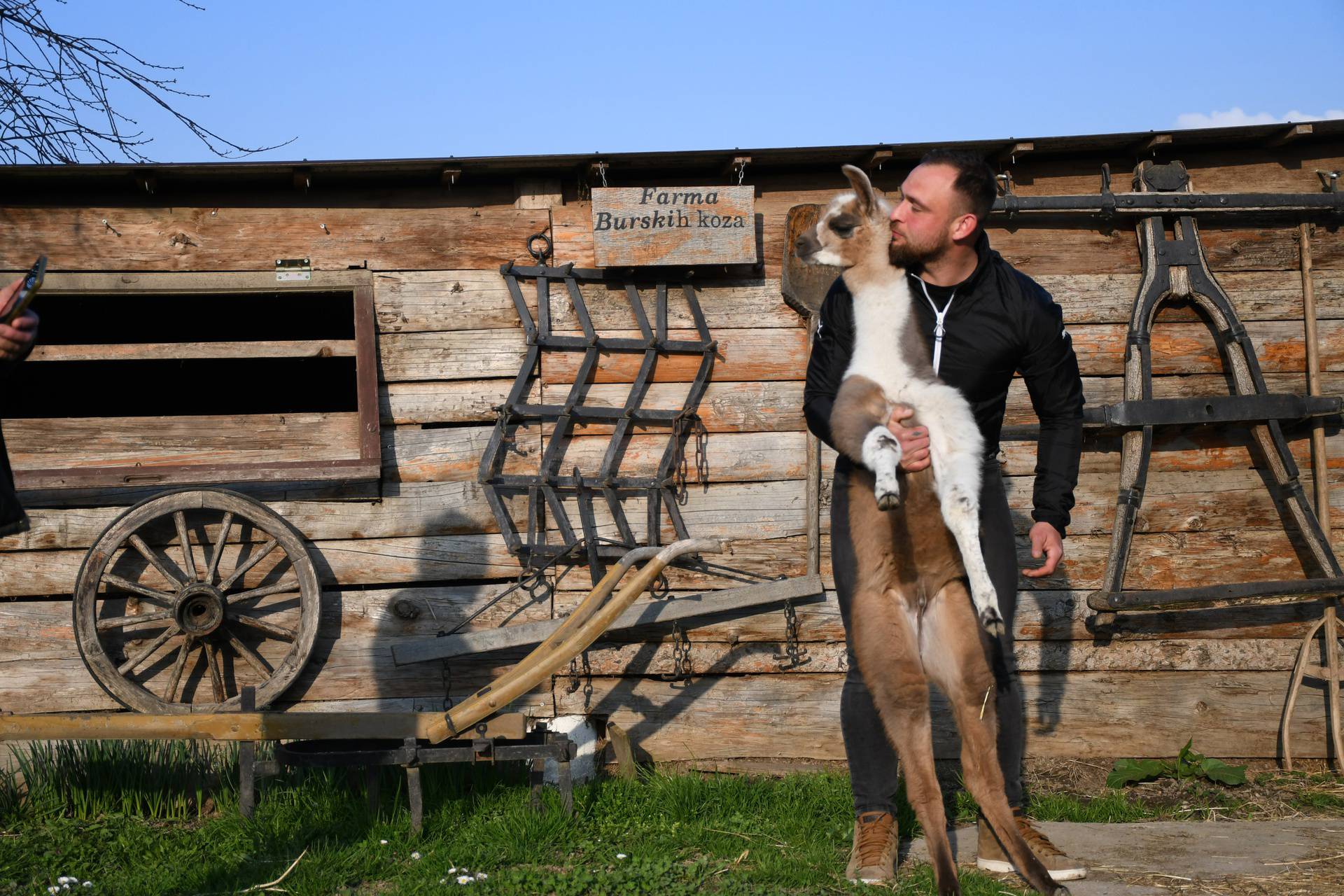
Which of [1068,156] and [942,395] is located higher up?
[1068,156]

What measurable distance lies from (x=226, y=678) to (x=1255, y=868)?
169 inches

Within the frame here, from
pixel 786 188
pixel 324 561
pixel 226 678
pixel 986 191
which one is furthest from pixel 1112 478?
pixel 226 678

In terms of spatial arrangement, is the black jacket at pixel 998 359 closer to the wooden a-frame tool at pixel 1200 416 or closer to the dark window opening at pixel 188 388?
the wooden a-frame tool at pixel 1200 416

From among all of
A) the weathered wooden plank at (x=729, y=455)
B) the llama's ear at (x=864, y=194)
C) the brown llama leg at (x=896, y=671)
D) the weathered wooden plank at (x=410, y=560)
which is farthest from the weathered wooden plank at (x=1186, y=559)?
the llama's ear at (x=864, y=194)

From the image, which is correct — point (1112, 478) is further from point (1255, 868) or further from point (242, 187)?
point (242, 187)

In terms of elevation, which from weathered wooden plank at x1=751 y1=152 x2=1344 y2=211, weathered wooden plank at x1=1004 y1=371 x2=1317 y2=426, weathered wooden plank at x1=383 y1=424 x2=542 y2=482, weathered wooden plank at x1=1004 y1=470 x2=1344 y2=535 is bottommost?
weathered wooden plank at x1=1004 y1=470 x2=1344 y2=535

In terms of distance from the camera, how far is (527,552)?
5.03 metres

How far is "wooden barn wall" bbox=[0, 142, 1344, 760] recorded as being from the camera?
5.01 meters

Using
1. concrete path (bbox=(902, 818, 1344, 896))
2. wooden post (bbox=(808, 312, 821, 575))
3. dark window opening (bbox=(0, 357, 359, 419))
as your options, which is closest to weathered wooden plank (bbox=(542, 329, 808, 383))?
wooden post (bbox=(808, 312, 821, 575))

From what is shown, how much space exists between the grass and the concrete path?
24cm

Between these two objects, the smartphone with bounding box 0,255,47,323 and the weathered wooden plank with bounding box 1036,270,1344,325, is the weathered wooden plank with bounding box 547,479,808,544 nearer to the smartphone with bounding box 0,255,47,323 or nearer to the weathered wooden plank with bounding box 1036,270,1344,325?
the weathered wooden plank with bounding box 1036,270,1344,325

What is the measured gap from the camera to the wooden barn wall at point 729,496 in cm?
501

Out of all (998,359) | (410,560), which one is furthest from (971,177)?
(410,560)

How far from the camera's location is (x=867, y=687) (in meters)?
2.94
